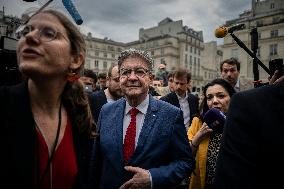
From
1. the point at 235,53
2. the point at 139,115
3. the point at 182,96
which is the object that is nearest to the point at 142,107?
the point at 139,115

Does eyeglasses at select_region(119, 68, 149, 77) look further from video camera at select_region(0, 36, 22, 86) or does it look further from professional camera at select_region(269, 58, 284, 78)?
professional camera at select_region(269, 58, 284, 78)

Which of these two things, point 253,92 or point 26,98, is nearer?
point 253,92

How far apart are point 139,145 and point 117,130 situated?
1.01 feet

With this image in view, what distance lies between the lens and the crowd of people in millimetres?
1319

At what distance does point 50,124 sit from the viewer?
188cm

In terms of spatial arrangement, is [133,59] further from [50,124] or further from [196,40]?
[196,40]

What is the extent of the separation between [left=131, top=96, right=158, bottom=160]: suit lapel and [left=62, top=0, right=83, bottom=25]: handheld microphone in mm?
1209

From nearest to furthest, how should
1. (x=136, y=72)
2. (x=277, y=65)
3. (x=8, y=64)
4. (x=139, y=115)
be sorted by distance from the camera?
(x=277, y=65) → (x=8, y=64) → (x=139, y=115) → (x=136, y=72)

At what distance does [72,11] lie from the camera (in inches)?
83.4

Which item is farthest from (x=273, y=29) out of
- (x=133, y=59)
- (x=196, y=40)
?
(x=133, y=59)

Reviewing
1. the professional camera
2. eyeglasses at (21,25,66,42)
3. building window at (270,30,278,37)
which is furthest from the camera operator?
building window at (270,30,278,37)

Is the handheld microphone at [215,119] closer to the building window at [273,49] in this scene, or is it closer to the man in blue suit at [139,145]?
the man in blue suit at [139,145]

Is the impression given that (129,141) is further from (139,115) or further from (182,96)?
(182,96)

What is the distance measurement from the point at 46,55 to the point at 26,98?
303 millimetres
